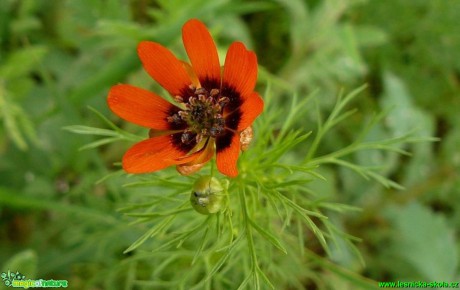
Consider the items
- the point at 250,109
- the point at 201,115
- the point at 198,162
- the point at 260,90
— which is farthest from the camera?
the point at 260,90

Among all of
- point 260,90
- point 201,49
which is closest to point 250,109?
point 201,49

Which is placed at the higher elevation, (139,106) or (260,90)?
(139,106)

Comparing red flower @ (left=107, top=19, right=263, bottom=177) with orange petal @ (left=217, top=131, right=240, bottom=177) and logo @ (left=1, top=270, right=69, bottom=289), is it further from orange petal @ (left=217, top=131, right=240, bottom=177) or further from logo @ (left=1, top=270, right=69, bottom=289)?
logo @ (left=1, top=270, right=69, bottom=289)

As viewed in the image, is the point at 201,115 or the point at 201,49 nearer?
the point at 201,49

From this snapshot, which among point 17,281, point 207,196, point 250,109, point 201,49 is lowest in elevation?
point 17,281

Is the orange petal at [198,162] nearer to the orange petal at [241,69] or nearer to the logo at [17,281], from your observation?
the orange petal at [241,69]

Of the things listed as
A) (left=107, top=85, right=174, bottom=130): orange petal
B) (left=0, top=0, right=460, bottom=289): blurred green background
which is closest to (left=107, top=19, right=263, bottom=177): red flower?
(left=107, top=85, right=174, bottom=130): orange petal

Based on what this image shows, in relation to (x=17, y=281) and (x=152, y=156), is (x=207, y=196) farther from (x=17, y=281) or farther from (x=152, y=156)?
(x=17, y=281)

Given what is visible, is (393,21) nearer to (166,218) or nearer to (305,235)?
(305,235)
